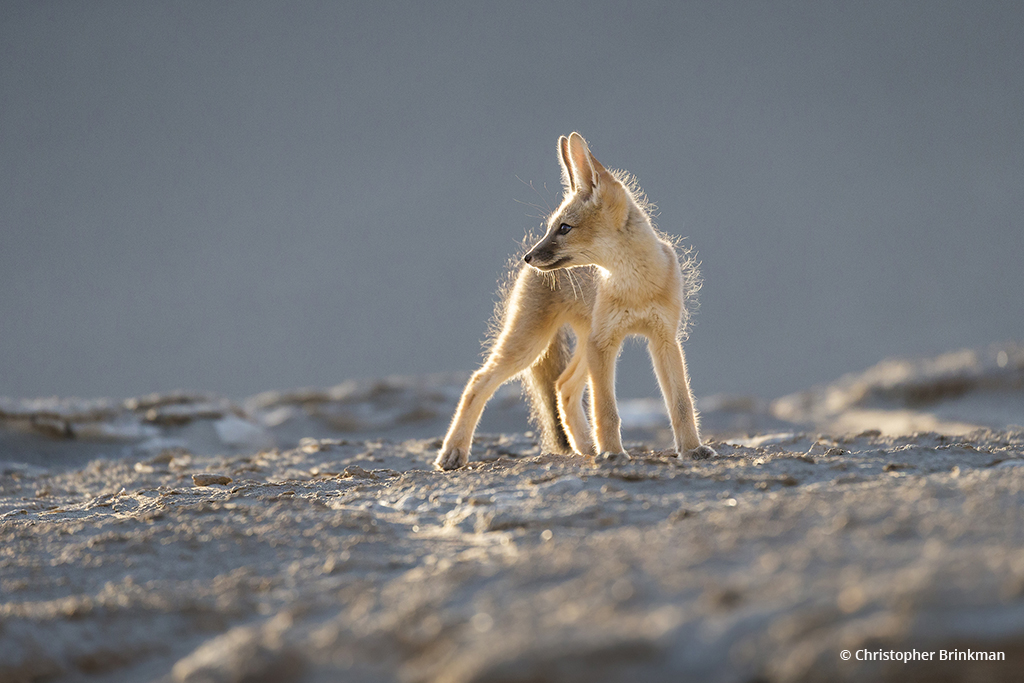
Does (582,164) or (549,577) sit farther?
(582,164)

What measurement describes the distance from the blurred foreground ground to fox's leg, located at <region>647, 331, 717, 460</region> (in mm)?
354

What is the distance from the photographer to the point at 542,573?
248 cm

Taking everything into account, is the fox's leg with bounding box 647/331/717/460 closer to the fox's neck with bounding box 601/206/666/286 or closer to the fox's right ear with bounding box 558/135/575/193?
the fox's neck with bounding box 601/206/666/286

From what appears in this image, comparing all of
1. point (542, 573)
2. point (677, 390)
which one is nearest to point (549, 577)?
point (542, 573)

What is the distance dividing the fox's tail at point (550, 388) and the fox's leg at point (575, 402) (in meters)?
0.20

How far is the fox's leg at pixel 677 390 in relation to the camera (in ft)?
16.7

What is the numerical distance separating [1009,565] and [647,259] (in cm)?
332

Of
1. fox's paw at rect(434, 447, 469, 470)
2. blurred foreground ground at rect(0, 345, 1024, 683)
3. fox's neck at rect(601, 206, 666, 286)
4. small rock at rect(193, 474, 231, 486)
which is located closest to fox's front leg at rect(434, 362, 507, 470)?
fox's paw at rect(434, 447, 469, 470)

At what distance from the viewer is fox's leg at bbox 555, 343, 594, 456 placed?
20.0 feet

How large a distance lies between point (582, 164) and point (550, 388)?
1.98 m

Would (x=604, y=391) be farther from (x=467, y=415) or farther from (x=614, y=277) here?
(x=467, y=415)

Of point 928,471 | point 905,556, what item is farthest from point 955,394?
point 905,556

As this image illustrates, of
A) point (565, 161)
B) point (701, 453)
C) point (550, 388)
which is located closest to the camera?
point (701, 453)

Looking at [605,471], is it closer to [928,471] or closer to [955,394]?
[928,471]
